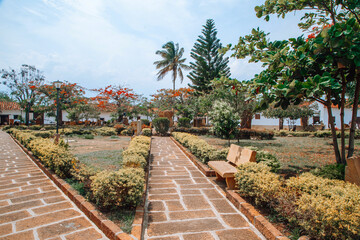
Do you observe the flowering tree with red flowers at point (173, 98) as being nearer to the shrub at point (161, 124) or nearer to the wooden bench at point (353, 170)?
the shrub at point (161, 124)

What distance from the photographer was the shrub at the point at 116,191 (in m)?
3.07

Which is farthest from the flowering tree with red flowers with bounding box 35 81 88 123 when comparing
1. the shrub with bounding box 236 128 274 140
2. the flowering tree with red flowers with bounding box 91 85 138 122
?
the shrub with bounding box 236 128 274 140

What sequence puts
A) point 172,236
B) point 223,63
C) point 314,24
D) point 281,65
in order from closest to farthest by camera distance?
point 172,236
point 281,65
point 314,24
point 223,63

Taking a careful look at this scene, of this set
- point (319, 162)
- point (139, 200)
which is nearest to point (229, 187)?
point (139, 200)

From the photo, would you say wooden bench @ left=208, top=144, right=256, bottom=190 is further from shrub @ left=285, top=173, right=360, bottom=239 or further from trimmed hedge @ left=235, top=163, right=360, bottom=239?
shrub @ left=285, top=173, right=360, bottom=239

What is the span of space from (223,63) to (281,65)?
63.2ft

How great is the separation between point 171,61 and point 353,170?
897 inches

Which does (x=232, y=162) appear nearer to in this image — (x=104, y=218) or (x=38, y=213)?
(x=104, y=218)

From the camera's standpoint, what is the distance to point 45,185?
4.42 m

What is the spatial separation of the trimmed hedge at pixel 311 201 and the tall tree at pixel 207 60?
18517 millimetres

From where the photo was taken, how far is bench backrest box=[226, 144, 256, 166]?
425 cm

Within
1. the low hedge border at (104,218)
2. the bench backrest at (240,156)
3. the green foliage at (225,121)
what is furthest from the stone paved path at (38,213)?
the green foliage at (225,121)

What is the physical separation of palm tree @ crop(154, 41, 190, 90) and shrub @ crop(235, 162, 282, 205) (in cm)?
2162

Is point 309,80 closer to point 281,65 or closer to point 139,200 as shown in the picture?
point 281,65
